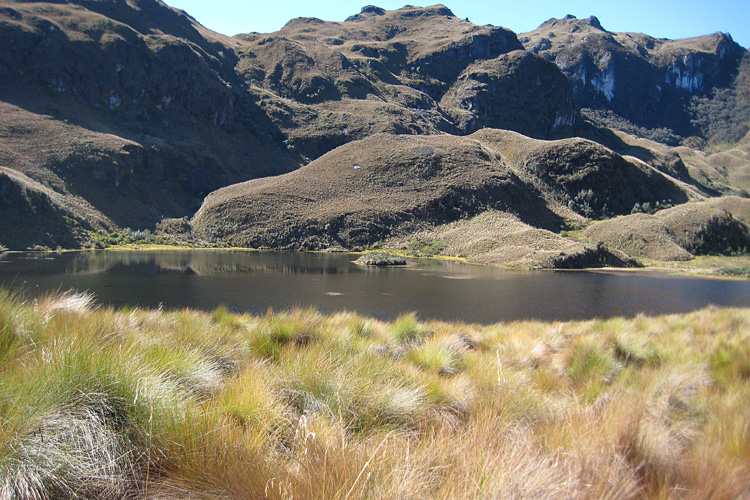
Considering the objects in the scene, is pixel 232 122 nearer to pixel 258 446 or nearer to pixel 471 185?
pixel 471 185

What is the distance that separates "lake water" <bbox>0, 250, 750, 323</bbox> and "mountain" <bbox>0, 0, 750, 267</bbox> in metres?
18.0

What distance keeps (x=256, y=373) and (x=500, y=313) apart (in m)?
16.6

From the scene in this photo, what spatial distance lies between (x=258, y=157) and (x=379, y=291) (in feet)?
333

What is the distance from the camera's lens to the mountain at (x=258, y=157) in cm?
6743

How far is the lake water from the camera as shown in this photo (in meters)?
19.9

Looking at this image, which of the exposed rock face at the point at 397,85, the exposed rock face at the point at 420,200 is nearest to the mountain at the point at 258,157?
the exposed rock face at the point at 420,200

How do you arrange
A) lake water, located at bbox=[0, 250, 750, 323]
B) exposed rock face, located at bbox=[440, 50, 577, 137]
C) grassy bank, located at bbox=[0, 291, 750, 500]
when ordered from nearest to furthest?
grassy bank, located at bbox=[0, 291, 750, 500], lake water, located at bbox=[0, 250, 750, 323], exposed rock face, located at bbox=[440, 50, 577, 137]

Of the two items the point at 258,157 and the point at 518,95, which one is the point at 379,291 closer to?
the point at 258,157

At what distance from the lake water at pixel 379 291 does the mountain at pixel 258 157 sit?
17964 millimetres

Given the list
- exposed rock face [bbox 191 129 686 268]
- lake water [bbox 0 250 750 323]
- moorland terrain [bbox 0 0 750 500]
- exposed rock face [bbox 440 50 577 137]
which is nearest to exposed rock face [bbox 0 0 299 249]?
moorland terrain [bbox 0 0 750 500]

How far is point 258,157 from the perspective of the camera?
118m

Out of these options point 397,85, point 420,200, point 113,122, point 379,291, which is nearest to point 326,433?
point 379,291

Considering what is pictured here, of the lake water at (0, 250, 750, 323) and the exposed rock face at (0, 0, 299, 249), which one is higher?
the exposed rock face at (0, 0, 299, 249)

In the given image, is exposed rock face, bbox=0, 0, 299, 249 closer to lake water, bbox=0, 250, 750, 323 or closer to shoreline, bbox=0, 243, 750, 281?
shoreline, bbox=0, 243, 750, 281
